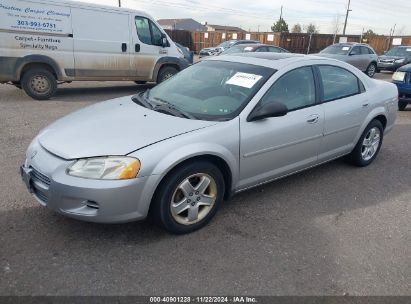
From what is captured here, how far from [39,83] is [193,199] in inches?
270

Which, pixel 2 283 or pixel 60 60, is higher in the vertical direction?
pixel 60 60

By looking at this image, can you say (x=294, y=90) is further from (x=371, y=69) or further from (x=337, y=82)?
(x=371, y=69)

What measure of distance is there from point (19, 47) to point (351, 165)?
7262 mm

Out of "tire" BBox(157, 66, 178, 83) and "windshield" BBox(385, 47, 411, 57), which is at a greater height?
"windshield" BBox(385, 47, 411, 57)

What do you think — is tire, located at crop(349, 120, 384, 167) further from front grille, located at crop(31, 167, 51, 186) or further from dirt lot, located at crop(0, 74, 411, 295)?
front grille, located at crop(31, 167, 51, 186)

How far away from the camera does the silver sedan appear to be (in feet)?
8.92

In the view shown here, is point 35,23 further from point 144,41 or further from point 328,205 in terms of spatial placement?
point 328,205

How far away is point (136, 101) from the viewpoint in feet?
12.7

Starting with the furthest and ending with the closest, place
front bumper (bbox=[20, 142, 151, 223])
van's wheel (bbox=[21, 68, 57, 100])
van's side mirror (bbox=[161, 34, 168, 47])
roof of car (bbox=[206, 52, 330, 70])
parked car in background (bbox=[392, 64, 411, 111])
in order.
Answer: van's side mirror (bbox=[161, 34, 168, 47])
parked car in background (bbox=[392, 64, 411, 111])
van's wheel (bbox=[21, 68, 57, 100])
roof of car (bbox=[206, 52, 330, 70])
front bumper (bbox=[20, 142, 151, 223])

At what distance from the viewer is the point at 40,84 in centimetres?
847

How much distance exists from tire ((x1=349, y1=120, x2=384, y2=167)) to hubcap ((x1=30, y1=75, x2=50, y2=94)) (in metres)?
7.02

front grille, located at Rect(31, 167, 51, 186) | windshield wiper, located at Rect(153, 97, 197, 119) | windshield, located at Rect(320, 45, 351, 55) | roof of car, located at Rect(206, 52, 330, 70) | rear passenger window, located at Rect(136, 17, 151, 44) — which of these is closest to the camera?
front grille, located at Rect(31, 167, 51, 186)

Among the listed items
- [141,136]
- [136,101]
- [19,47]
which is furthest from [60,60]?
[141,136]

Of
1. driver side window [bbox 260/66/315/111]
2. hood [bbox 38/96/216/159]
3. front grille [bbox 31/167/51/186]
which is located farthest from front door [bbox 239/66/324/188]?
front grille [bbox 31/167/51/186]
